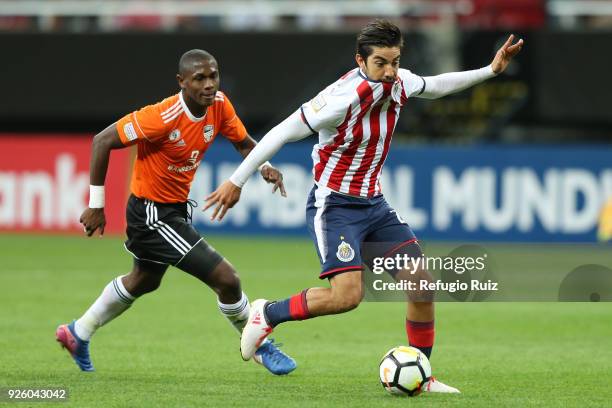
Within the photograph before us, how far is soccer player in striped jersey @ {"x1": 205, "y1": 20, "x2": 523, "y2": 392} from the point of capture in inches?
276

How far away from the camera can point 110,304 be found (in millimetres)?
8047

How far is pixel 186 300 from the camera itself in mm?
12453

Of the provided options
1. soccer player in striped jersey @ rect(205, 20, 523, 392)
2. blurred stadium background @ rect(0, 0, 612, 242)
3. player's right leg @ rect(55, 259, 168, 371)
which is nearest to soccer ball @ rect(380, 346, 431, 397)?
soccer player in striped jersey @ rect(205, 20, 523, 392)

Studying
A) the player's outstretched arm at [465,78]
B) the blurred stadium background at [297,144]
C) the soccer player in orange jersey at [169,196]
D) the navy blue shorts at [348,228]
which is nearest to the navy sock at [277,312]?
the navy blue shorts at [348,228]

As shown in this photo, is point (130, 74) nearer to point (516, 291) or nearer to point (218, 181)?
point (218, 181)

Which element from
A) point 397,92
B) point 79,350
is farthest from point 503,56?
point 79,350

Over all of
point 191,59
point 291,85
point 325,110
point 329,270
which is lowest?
point 329,270

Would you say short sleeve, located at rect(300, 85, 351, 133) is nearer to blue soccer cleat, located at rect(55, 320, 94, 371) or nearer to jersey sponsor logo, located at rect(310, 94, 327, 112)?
jersey sponsor logo, located at rect(310, 94, 327, 112)

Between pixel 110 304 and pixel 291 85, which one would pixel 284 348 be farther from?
pixel 291 85

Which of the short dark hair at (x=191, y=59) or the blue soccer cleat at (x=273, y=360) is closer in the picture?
the short dark hair at (x=191, y=59)

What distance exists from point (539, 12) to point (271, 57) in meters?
4.54

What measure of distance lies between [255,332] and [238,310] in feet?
2.24

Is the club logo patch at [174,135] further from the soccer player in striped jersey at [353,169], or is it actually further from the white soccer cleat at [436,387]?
the white soccer cleat at [436,387]

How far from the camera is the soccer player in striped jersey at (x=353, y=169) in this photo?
7000 millimetres
